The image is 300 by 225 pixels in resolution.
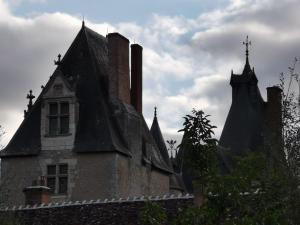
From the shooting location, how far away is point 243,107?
4131cm

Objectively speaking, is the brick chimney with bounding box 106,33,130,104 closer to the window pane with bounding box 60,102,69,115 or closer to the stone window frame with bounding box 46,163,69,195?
the window pane with bounding box 60,102,69,115

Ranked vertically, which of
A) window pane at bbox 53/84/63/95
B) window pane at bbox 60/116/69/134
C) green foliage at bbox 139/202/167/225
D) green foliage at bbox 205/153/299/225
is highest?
window pane at bbox 53/84/63/95

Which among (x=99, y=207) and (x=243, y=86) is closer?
(x=99, y=207)

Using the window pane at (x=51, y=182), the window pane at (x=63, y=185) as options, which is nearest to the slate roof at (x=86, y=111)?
the window pane at (x=51, y=182)

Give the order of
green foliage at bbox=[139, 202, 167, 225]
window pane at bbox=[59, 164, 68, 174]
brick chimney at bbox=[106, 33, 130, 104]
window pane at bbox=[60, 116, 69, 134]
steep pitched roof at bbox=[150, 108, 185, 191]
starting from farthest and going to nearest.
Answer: steep pitched roof at bbox=[150, 108, 185, 191] < brick chimney at bbox=[106, 33, 130, 104] < window pane at bbox=[60, 116, 69, 134] < window pane at bbox=[59, 164, 68, 174] < green foliage at bbox=[139, 202, 167, 225]

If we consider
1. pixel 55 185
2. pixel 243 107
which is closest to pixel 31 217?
pixel 55 185

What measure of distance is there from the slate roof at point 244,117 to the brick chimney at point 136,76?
679 cm

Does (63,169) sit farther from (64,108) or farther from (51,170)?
(64,108)

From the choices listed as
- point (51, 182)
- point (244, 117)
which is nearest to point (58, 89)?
point (51, 182)

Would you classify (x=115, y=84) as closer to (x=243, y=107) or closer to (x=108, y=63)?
(x=108, y=63)

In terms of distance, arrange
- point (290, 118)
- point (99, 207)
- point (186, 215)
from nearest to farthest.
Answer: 1. point (290, 118)
2. point (186, 215)
3. point (99, 207)

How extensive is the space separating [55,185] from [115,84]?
3748mm

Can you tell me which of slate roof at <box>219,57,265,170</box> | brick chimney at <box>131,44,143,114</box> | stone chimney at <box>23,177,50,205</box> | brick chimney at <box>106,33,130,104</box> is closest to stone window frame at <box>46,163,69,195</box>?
brick chimney at <box>106,33,130,104</box>

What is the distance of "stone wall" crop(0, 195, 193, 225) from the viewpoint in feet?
71.5
